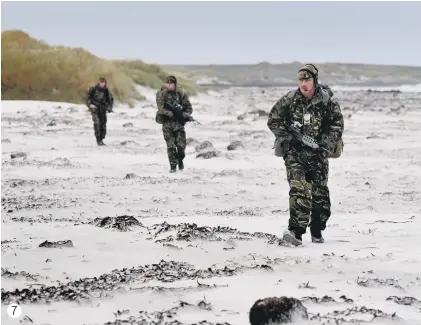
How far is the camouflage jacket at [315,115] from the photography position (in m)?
5.77

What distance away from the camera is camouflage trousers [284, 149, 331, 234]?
227 inches

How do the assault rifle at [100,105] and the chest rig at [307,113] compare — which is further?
the assault rifle at [100,105]

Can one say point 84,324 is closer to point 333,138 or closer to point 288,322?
point 288,322

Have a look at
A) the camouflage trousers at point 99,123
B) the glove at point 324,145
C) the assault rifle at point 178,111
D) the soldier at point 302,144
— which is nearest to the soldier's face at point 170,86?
the assault rifle at point 178,111

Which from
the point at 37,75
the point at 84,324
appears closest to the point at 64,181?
the point at 84,324

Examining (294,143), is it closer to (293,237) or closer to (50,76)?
(293,237)

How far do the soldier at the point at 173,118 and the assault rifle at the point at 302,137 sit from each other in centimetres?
541

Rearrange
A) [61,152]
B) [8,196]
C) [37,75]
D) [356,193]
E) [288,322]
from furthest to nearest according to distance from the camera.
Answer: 1. [37,75]
2. [61,152]
3. [356,193]
4. [8,196]
5. [288,322]

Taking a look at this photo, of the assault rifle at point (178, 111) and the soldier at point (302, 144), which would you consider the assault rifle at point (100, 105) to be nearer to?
the assault rifle at point (178, 111)

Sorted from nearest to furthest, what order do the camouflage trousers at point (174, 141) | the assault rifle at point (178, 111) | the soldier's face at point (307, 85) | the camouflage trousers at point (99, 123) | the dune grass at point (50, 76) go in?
1. the soldier's face at point (307, 85)
2. the assault rifle at point (178, 111)
3. the camouflage trousers at point (174, 141)
4. the camouflage trousers at point (99, 123)
5. the dune grass at point (50, 76)

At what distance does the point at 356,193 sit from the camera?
937cm

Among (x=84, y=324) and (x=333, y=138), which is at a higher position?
(x=333, y=138)

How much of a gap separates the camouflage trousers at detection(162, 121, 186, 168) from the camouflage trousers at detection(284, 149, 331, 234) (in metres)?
5.39

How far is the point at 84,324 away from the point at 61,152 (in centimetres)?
1059
